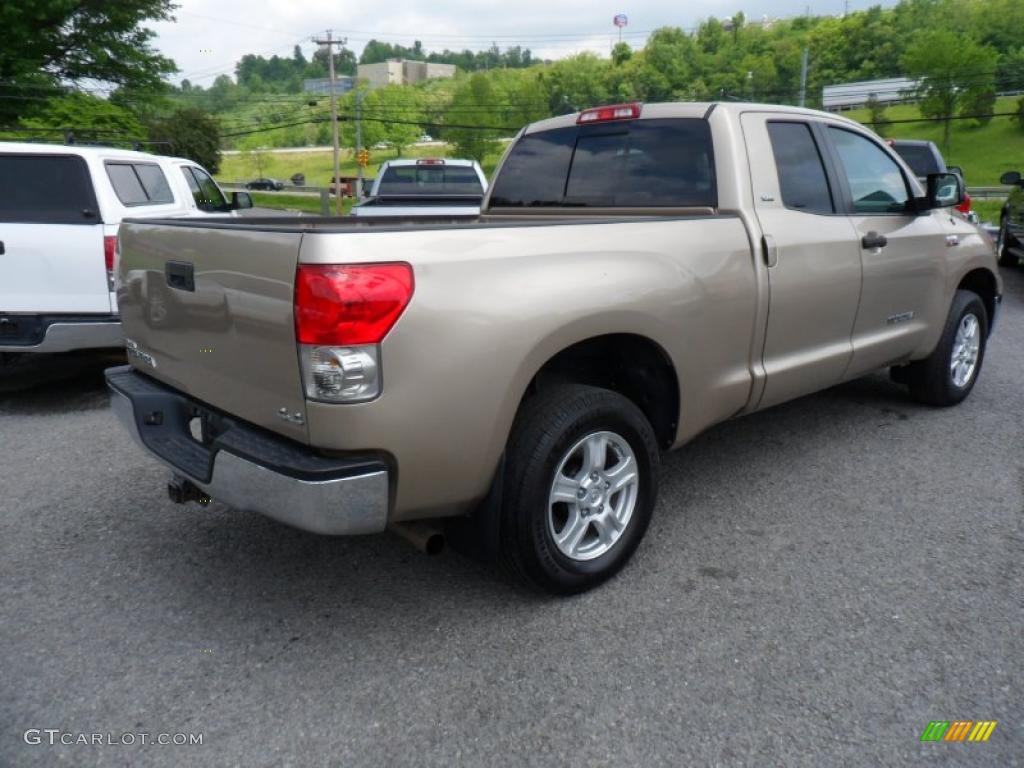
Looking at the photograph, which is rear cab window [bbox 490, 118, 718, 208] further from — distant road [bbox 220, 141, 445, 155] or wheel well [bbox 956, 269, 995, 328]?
distant road [bbox 220, 141, 445, 155]

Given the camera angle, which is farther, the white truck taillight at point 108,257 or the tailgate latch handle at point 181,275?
the white truck taillight at point 108,257

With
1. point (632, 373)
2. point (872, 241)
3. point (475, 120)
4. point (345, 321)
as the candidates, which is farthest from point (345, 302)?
point (475, 120)

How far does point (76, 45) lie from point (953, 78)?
79627 millimetres

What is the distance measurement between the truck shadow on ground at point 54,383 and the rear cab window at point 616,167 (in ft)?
12.0

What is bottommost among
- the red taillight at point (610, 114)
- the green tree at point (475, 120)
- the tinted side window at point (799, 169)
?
the tinted side window at point (799, 169)

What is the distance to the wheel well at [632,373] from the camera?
10.5ft

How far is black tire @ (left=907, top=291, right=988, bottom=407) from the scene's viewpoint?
5203 mm

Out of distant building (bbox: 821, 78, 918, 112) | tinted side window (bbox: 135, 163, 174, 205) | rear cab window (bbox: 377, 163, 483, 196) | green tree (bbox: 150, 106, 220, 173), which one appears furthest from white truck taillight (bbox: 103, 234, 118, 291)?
distant building (bbox: 821, 78, 918, 112)

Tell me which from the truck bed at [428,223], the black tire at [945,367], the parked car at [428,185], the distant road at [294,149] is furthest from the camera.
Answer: the distant road at [294,149]

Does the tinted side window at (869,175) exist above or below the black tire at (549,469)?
above

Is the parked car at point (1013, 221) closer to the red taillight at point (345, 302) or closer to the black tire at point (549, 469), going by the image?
the black tire at point (549, 469)

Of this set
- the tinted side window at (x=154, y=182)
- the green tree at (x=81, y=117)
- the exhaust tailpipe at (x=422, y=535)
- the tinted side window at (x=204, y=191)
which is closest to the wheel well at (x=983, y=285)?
the exhaust tailpipe at (x=422, y=535)

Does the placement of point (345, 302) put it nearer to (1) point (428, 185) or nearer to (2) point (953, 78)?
(1) point (428, 185)

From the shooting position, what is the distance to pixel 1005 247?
1268 centimetres
